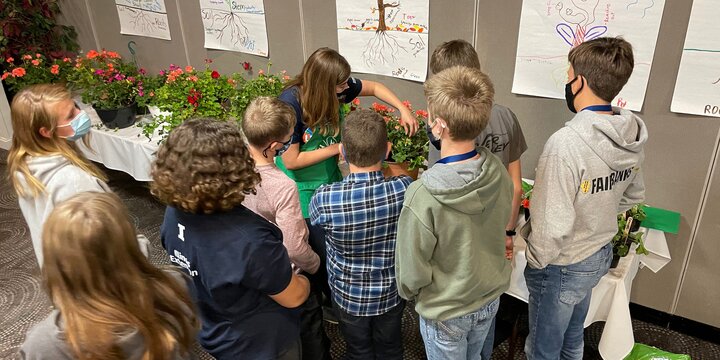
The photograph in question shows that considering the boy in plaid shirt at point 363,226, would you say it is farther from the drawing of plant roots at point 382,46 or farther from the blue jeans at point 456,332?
the drawing of plant roots at point 382,46

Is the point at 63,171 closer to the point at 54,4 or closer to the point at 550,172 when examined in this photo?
the point at 550,172

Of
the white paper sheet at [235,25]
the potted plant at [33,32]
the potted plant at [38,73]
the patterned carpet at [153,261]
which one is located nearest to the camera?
the patterned carpet at [153,261]

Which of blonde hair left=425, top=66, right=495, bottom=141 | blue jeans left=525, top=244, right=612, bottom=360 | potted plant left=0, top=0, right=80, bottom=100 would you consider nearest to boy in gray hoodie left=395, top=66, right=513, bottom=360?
blonde hair left=425, top=66, right=495, bottom=141

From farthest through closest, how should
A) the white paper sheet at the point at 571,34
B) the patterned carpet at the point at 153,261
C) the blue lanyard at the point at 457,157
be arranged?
the patterned carpet at the point at 153,261, the white paper sheet at the point at 571,34, the blue lanyard at the point at 457,157

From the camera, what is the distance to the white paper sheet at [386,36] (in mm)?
2551

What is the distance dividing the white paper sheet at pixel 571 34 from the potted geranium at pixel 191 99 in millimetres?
1546

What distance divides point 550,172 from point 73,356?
1.31 meters

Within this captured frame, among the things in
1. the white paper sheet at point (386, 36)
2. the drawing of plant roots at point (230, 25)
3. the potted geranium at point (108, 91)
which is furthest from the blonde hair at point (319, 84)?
the potted geranium at point (108, 91)

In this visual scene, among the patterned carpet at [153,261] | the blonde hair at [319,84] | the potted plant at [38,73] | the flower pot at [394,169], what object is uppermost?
the blonde hair at [319,84]

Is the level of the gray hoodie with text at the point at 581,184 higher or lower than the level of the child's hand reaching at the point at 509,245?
higher

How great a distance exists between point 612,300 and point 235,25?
2.73m

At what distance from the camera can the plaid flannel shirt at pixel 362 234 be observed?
4.89 feet

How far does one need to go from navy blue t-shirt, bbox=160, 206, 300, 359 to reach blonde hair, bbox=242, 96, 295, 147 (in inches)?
14.0

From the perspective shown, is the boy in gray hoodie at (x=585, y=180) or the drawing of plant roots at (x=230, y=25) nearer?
the boy in gray hoodie at (x=585, y=180)
